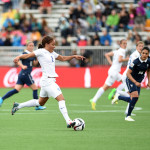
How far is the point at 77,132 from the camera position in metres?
12.2

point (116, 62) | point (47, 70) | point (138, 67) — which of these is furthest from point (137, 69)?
point (116, 62)

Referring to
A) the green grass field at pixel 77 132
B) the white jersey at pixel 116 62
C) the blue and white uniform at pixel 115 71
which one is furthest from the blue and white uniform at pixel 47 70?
the white jersey at pixel 116 62

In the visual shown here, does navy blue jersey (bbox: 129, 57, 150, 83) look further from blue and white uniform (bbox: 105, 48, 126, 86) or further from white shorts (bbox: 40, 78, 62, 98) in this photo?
blue and white uniform (bbox: 105, 48, 126, 86)

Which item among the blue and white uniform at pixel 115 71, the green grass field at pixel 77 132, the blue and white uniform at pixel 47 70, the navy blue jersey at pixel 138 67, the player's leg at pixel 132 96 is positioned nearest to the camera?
the green grass field at pixel 77 132

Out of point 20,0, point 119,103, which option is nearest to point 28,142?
point 119,103

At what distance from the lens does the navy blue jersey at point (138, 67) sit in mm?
14398

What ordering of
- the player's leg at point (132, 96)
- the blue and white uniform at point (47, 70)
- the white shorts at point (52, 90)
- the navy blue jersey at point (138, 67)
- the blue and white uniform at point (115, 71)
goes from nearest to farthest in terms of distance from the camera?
the white shorts at point (52, 90) < the blue and white uniform at point (47, 70) < the navy blue jersey at point (138, 67) < the player's leg at point (132, 96) < the blue and white uniform at point (115, 71)

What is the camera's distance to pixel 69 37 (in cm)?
3028

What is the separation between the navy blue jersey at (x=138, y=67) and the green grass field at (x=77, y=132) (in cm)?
115

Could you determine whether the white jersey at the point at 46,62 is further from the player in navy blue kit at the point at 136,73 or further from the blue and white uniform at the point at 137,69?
the blue and white uniform at the point at 137,69

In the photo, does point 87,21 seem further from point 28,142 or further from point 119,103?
point 28,142

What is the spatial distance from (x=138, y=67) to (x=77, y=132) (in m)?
3.17

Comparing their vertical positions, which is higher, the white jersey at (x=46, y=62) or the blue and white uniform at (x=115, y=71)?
the white jersey at (x=46, y=62)

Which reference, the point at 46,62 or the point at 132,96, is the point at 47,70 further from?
the point at 132,96
